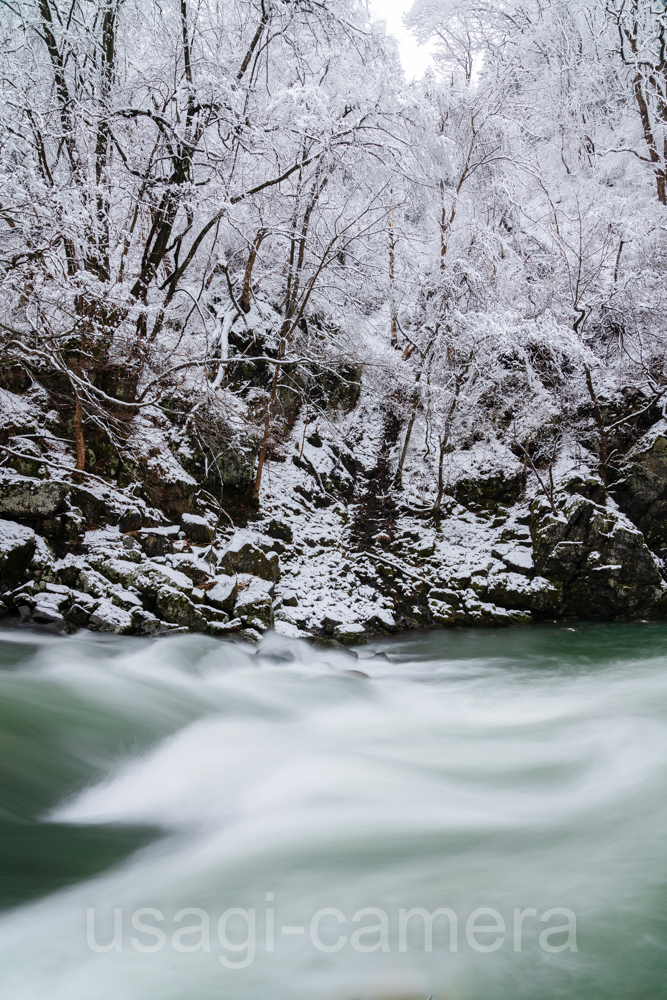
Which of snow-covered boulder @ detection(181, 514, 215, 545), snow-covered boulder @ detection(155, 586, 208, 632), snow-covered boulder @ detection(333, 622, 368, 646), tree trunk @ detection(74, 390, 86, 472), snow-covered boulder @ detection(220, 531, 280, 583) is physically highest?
tree trunk @ detection(74, 390, 86, 472)

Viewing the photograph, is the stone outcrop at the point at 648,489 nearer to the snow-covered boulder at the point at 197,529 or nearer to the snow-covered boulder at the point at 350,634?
the snow-covered boulder at the point at 350,634

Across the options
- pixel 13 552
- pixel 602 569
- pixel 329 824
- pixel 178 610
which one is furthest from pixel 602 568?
pixel 13 552

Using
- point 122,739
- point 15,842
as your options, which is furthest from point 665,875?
point 122,739

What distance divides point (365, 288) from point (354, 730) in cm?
813

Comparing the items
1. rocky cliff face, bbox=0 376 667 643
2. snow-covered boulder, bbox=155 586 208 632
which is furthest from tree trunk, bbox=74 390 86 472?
snow-covered boulder, bbox=155 586 208 632

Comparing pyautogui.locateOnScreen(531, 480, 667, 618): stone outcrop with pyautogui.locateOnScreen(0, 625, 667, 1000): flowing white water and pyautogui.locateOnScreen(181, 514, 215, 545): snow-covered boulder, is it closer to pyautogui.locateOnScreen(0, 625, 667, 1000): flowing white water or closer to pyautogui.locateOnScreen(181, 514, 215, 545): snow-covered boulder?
pyautogui.locateOnScreen(0, 625, 667, 1000): flowing white water

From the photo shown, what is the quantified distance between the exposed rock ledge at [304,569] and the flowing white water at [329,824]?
2.75 feet


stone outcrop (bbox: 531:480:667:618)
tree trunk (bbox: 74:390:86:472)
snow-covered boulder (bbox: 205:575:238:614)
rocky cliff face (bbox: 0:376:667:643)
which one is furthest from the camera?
stone outcrop (bbox: 531:480:667:618)

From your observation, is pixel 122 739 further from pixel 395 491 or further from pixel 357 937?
pixel 395 491

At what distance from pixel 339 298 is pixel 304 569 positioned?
5.42m

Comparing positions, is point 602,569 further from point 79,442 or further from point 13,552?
point 13,552

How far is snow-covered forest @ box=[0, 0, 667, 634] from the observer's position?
21.1 feet

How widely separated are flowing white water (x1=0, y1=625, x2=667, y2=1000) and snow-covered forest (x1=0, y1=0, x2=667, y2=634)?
7.82 feet

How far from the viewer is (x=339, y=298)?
9969 millimetres
